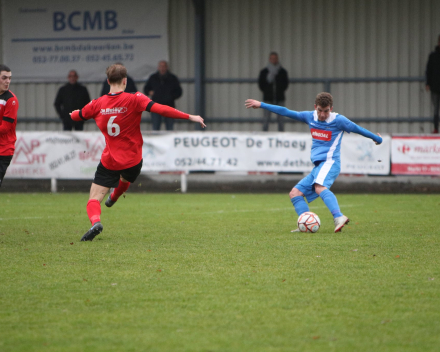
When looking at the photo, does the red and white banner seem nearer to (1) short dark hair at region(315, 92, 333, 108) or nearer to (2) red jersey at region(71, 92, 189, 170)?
(1) short dark hair at region(315, 92, 333, 108)

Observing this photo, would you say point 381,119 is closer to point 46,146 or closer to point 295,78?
point 295,78

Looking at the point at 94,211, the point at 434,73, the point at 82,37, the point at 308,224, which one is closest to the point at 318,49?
the point at 434,73

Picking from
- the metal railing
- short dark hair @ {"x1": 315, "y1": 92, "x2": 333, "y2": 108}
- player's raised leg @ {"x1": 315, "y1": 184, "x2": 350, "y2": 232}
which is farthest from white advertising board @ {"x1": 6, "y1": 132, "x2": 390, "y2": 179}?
short dark hair @ {"x1": 315, "y1": 92, "x2": 333, "y2": 108}

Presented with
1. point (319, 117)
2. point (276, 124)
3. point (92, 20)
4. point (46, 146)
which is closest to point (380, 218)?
point (319, 117)

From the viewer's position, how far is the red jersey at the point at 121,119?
7.14 meters

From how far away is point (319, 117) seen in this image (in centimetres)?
804

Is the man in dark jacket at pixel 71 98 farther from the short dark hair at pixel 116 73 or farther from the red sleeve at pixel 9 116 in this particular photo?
the short dark hair at pixel 116 73

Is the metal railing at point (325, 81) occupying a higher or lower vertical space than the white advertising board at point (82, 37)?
lower

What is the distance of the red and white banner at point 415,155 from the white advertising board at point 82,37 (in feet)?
25.6

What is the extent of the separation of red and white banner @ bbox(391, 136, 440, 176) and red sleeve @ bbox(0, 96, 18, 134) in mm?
9118

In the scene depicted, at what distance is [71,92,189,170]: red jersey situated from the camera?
7.14 m

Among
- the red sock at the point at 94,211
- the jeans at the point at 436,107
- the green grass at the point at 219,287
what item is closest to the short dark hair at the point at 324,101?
the green grass at the point at 219,287

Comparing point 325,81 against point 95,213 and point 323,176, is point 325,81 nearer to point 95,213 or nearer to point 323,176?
point 323,176

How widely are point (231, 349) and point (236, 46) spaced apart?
16.3m
